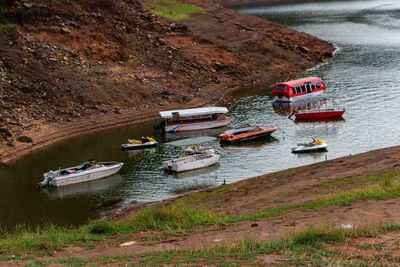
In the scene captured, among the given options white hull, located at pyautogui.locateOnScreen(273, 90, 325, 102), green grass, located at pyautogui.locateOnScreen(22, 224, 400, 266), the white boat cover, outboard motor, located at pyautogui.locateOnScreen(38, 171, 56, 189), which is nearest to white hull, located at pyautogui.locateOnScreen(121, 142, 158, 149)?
the white boat cover

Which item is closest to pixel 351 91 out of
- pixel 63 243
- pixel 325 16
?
pixel 63 243

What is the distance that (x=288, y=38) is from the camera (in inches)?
4274

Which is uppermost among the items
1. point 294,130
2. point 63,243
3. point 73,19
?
point 73,19

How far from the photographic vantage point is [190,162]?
51.5m

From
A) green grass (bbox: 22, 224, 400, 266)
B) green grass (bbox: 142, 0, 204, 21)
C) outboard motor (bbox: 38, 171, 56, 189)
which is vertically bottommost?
outboard motor (bbox: 38, 171, 56, 189)

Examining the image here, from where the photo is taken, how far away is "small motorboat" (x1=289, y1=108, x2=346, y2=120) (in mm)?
66250

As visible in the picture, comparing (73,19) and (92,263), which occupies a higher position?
(73,19)

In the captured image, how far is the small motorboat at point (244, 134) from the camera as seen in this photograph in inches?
2333

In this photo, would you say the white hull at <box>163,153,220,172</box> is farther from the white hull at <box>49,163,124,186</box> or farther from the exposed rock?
the exposed rock

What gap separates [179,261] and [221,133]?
46.1 metres

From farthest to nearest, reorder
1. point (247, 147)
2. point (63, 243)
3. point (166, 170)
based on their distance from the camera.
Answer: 1. point (247, 147)
2. point (166, 170)
3. point (63, 243)

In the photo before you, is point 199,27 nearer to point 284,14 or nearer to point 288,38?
point 288,38

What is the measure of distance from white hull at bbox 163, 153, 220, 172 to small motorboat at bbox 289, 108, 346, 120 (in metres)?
17.7

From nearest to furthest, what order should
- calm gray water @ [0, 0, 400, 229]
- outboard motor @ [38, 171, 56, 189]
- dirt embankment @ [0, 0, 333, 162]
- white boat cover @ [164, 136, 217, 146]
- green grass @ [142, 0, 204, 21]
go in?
calm gray water @ [0, 0, 400, 229]
outboard motor @ [38, 171, 56, 189]
white boat cover @ [164, 136, 217, 146]
dirt embankment @ [0, 0, 333, 162]
green grass @ [142, 0, 204, 21]
